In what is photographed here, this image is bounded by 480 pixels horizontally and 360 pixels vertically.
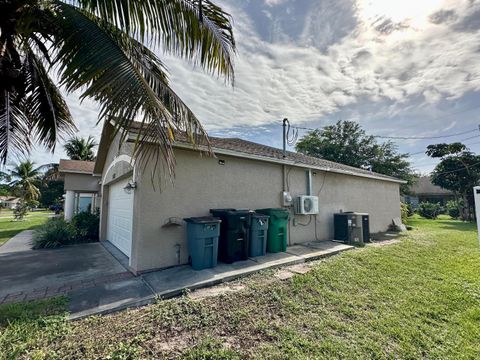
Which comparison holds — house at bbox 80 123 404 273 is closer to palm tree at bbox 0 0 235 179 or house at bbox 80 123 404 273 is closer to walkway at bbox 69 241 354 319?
walkway at bbox 69 241 354 319

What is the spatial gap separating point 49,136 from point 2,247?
671 centimetres

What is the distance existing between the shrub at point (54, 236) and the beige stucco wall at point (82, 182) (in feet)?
14.1

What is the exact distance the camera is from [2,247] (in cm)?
919

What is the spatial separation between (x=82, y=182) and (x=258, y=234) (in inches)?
520

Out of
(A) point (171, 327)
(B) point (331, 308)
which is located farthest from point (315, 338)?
(A) point (171, 327)

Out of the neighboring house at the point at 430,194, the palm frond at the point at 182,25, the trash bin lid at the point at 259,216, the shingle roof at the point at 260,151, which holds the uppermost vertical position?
the palm frond at the point at 182,25

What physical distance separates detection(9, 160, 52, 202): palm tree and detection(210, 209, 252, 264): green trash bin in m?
32.9

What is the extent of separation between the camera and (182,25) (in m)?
3.98

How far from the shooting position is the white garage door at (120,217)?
7176 mm

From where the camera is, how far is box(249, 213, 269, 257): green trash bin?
6551 mm

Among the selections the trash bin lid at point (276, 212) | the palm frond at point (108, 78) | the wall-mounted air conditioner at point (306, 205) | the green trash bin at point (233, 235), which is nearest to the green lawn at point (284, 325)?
the green trash bin at point (233, 235)

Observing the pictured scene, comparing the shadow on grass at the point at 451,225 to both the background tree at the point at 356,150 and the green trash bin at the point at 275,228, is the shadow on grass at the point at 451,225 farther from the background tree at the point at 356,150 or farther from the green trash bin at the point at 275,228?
the green trash bin at the point at 275,228

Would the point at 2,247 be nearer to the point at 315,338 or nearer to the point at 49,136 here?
the point at 49,136

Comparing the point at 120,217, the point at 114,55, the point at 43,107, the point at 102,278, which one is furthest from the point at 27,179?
the point at 114,55
